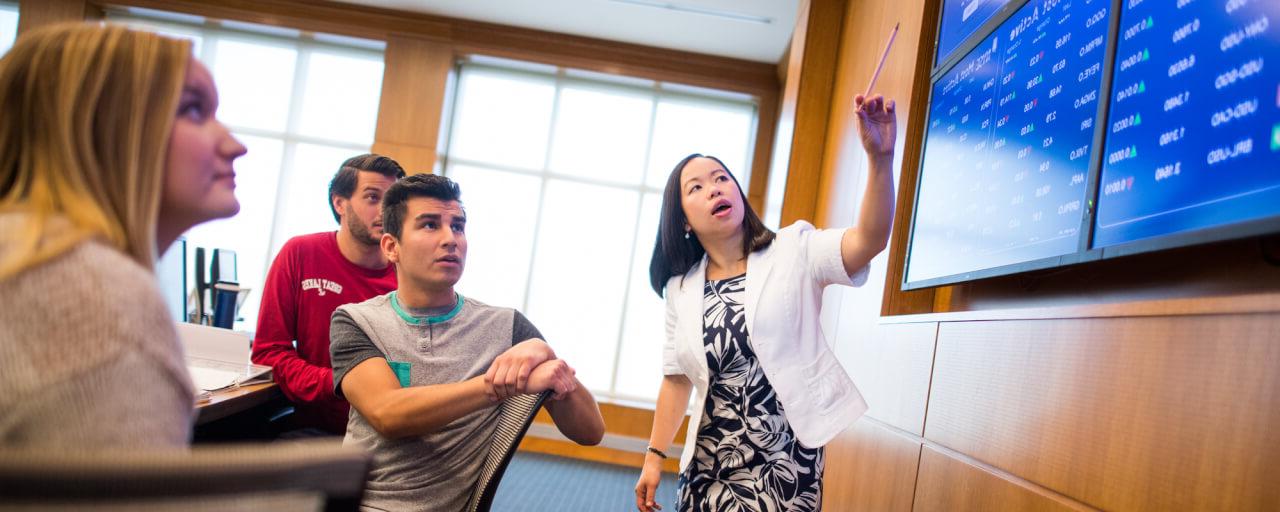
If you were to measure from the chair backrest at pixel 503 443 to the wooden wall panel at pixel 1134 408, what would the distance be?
3.02 feet

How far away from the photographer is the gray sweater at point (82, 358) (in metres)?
0.61

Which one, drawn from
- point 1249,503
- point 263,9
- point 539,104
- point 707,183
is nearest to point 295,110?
point 263,9

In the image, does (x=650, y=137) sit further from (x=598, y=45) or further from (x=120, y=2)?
(x=120, y=2)

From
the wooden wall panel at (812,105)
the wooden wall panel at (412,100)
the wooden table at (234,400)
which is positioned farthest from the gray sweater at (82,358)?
the wooden wall panel at (412,100)

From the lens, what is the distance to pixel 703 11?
6.24 meters

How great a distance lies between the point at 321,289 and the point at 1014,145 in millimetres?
1916

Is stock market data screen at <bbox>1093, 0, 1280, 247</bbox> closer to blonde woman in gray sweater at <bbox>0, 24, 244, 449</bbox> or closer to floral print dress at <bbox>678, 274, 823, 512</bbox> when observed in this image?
floral print dress at <bbox>678, 274, 823, 512</bbox>

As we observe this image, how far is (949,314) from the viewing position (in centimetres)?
210

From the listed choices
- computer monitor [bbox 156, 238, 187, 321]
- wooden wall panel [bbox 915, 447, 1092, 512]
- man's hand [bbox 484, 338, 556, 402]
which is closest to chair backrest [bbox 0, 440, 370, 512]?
man's hand [bbox 484, 338, 556, 402]

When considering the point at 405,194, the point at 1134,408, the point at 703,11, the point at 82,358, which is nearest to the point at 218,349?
the point at 405,194

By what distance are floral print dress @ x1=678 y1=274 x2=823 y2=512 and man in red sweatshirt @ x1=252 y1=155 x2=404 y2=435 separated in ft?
3.33

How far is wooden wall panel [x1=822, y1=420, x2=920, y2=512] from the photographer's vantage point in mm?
2316

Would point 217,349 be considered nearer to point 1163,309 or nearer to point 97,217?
point 97,217

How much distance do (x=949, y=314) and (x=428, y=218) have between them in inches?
→ 51.3
